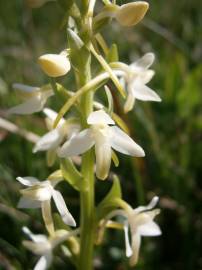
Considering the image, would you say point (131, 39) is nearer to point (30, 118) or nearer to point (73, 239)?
point (30, 118)

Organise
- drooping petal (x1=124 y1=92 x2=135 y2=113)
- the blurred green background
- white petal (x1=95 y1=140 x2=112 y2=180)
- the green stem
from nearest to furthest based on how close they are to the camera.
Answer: white petal (x1=95 y1=140 x2=112 y2=180) < the green stem < drooping petal (x1=124 y1=92 x2=135 y2=113) < the blurred green background

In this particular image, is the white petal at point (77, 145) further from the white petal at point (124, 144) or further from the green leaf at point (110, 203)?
the green leaf at point (110, 203)

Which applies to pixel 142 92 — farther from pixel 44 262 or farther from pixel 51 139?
pixel 44 262

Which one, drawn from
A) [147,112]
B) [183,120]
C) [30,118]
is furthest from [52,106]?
[183,120]

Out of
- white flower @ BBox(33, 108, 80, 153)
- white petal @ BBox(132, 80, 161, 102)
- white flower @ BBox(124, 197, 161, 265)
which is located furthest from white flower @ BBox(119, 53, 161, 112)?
white flower @ BBox(124, 197, 161, 265)

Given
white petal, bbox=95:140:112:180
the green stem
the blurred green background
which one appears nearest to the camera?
white petal, bbox=95:140:112:180

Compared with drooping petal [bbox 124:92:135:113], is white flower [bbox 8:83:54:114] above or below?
above

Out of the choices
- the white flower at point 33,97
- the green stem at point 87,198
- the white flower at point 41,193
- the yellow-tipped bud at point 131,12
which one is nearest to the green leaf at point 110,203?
the green stem at point 87,198

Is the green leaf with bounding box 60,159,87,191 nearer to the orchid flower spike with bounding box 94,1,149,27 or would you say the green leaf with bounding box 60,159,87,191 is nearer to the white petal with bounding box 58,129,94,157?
the white petal with bounding box 58,129,94,157
